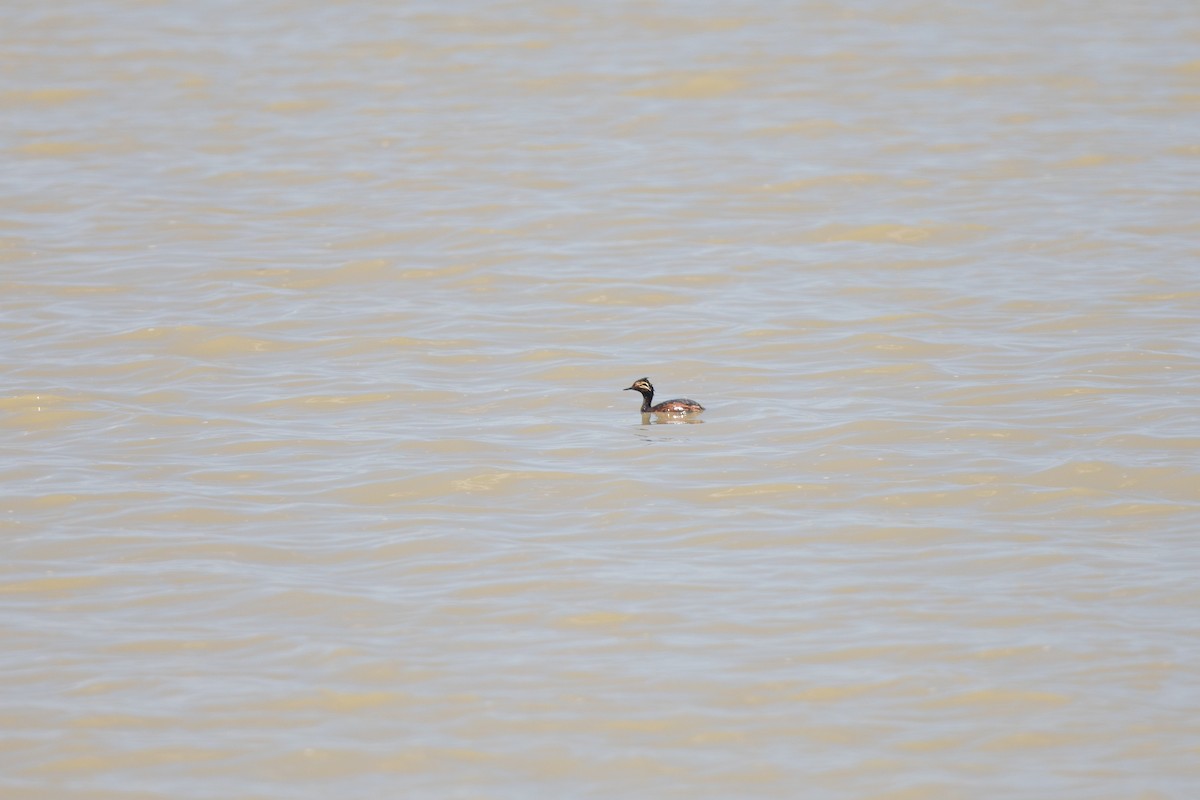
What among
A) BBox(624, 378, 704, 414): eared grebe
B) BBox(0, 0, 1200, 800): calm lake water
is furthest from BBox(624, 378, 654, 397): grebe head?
BBox(0, 0, 1200, 800): calm lake water

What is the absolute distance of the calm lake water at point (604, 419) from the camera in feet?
24.6

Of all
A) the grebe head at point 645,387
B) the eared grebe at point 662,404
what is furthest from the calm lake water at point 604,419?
the grebe head at point 645,387

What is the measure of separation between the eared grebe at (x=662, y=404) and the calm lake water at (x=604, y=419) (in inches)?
5.6

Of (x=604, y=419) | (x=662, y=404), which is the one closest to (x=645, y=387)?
(x=662, y=404)

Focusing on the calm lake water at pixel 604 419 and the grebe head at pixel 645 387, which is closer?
the calm lake water at pixel 604 419

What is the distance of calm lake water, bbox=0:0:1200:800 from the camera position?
7500 mm

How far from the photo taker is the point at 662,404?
1159cm

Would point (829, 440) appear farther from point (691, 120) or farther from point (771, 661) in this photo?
point (691, 120)

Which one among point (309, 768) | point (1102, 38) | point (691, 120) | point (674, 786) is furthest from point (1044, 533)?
point (1102, 38)

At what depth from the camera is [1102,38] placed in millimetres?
22641

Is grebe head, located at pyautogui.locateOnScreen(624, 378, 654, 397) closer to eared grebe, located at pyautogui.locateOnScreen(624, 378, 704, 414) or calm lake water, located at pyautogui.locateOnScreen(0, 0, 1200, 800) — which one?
eared grebe, located at pyautogui.locateOnScreen(624, 378, 704, 414)

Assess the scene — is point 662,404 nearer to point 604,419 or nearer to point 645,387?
point 645,387

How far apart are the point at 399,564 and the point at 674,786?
278 centimetres

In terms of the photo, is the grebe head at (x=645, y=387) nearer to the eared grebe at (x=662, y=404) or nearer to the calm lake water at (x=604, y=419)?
the eared grebe at (x=662, y=404)
